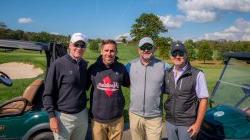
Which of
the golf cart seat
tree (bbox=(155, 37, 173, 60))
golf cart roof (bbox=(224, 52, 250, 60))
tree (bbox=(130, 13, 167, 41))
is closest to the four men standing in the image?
golf cart roof (bbox=(224, 52, 250, 60))

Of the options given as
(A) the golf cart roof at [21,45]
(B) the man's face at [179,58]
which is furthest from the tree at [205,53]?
(B) the man's face at [179,58]

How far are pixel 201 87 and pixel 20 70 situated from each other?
1784 cm

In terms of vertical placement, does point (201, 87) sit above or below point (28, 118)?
above

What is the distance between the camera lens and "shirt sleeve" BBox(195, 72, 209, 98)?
405cm

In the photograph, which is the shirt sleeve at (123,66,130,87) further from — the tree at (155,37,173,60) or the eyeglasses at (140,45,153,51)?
the tree at (155,37,173,60)

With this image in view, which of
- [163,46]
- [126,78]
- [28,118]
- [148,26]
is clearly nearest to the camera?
[126,78]

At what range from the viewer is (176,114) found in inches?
164

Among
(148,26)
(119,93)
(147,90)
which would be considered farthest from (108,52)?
(148,26)

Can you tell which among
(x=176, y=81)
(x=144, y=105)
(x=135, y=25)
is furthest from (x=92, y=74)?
(x=135, y=25)

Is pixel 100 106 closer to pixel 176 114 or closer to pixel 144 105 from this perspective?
pixel 144 105

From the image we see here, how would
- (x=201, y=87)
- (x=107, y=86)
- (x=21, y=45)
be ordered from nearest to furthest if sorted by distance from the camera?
(x=201, y=87)
(x=107, y=86)
(x=21, y=45)

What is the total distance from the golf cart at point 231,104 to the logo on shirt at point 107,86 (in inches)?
42.7

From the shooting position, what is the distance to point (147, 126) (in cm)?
459

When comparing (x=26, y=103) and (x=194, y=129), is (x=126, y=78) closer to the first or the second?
(x=194, y=129)
